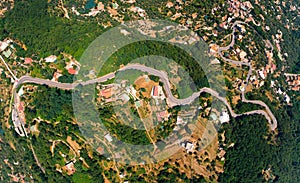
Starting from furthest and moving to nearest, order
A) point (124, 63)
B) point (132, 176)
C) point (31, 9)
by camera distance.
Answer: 1. point (31, 9)
2. point (124, 63)
3. point (132, 176)

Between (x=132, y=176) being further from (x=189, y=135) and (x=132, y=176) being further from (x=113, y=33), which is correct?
(x=113, y=33)

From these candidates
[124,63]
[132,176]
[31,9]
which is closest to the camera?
[132,176]

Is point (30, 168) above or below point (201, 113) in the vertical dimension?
below

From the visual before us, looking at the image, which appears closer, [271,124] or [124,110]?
[124,110]

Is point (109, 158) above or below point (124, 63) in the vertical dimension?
below

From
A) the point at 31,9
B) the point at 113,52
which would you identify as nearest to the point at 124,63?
the point at 113,52

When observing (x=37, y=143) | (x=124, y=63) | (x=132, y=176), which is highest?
(x=124, y=63)

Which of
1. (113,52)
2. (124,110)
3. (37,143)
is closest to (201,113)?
(124,110)

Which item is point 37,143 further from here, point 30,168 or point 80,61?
point 80,61

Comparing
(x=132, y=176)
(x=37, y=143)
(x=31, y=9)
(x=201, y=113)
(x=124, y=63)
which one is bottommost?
(x=132, y=176)
